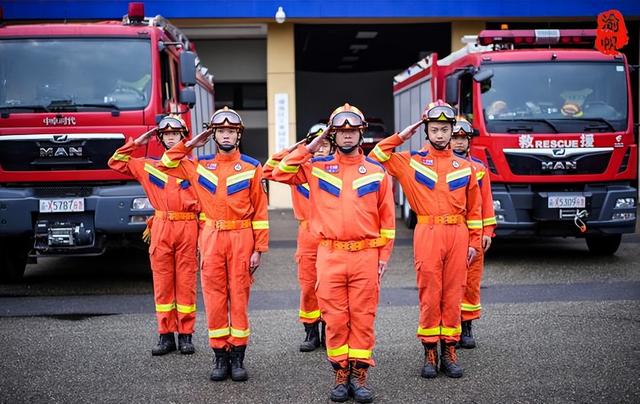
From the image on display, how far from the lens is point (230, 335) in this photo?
20.9ft

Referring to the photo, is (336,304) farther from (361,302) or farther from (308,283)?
(308,283)

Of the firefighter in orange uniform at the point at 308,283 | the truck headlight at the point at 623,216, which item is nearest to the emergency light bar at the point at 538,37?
the truck headlight at the point at 623,216

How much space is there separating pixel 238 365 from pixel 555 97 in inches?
275

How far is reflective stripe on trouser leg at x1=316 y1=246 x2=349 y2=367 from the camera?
570 cm

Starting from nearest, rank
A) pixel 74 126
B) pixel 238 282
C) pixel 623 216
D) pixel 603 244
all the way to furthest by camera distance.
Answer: pixel 238 282 < pixel 74 126 < pixel 623 216 < pixel 603 244

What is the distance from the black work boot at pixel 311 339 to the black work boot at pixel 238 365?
893mm

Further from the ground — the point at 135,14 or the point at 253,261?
the point at 135,14

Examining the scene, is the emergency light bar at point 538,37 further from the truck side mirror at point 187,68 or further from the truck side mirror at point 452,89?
the truck side mirror at point 187,68

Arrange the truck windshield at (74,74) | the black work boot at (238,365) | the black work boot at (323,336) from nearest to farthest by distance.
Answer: the black work boot at (238,365) < the black work boot at (323,336) < the truck windshield at (74,74)

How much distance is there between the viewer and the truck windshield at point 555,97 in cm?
1137

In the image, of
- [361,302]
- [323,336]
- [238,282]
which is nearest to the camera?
[361,302]

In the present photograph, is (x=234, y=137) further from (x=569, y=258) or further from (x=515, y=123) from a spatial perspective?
(x=569, y=258)

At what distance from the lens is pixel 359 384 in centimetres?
574

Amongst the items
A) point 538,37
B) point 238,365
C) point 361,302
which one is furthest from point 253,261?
point 538,37
